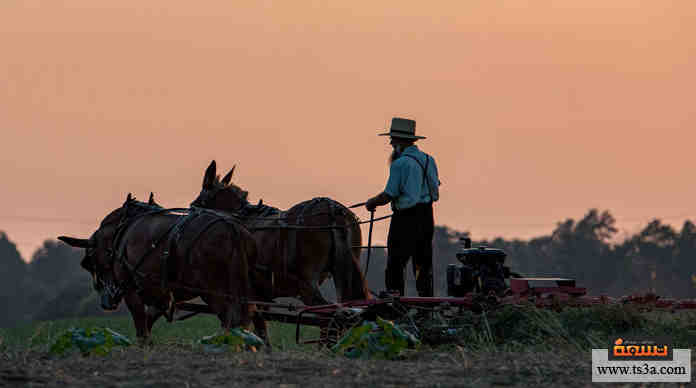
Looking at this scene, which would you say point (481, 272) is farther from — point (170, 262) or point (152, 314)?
point (152, 314)

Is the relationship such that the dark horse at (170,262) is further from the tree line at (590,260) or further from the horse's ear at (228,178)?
the tree line at (590,260)

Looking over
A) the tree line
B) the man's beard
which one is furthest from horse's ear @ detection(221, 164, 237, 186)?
the tree line

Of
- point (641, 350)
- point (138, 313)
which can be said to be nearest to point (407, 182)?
point (641, 350)

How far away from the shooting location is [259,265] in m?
14.2

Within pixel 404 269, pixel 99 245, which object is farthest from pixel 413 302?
pixel 99 245

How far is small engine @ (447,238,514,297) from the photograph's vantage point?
12086 millimetres

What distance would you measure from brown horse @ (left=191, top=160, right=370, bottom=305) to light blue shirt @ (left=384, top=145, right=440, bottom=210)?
5.89 feet

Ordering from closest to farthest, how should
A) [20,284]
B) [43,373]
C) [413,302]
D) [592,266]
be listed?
[43,373]
[413,302]
[592,266]
[20,284]

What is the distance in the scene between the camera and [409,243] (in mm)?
12344

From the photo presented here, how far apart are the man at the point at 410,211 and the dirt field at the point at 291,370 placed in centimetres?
224

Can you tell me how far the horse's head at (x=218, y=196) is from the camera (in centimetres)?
1491

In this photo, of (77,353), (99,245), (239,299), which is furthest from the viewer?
(99,245)

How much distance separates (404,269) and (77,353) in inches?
149

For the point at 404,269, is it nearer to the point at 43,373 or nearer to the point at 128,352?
the point at 128,352
